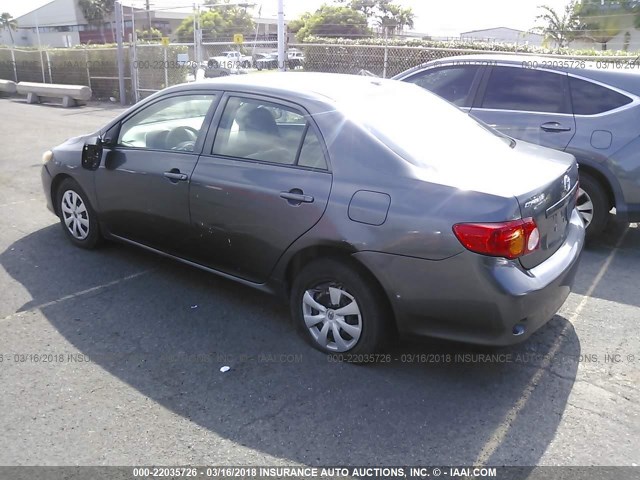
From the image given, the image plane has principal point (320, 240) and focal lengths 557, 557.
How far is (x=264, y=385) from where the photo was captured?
3279 mm

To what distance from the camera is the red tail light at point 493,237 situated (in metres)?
2.89

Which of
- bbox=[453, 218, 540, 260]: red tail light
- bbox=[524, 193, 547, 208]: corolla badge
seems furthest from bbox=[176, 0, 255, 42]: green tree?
bbox=[453, 218, 540, 260]: red tail light

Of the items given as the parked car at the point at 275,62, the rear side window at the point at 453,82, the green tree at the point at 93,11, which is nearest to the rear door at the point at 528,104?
the rear side window at the point at 453,82

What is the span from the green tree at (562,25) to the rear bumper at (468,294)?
2066cm

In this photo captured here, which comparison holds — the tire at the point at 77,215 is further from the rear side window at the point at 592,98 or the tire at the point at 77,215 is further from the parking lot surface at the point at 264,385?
the rear side window at the point at 592,98

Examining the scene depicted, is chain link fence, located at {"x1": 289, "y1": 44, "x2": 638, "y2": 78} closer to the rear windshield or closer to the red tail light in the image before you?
the rear windshield

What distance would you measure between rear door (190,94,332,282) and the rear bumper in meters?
0.57

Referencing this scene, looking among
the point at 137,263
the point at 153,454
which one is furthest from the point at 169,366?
the point at 137,263

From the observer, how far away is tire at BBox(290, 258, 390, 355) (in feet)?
10.8

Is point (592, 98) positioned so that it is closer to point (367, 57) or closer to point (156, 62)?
point (367, 57)

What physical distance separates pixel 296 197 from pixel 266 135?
62cm

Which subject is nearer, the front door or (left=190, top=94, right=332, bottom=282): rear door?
(left=190, top=94, right=332, bottom=282): rear door

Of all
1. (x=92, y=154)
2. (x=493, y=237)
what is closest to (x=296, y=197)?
(x=493, y=237)

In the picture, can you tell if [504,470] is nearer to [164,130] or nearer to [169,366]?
[169,366]
